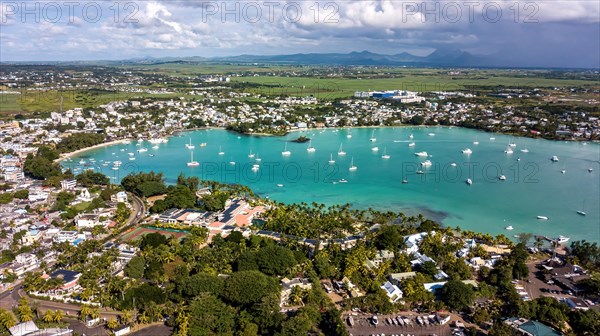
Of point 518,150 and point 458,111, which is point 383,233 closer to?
point 518,150

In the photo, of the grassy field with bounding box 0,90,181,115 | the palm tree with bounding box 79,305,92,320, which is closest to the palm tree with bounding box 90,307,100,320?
the palm tree with bounding box 79,305,92,320

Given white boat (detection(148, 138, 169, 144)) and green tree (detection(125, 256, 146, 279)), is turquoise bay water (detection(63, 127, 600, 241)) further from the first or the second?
green tree (detection(125, 256, 146, 279))

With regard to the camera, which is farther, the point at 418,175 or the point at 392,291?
the point at 418,175

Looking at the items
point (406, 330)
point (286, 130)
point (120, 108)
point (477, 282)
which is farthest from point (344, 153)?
point (120, 108)

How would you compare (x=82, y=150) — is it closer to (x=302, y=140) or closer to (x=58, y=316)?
(x=302, y=140)

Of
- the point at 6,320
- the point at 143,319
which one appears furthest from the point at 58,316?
the point at 143,319
